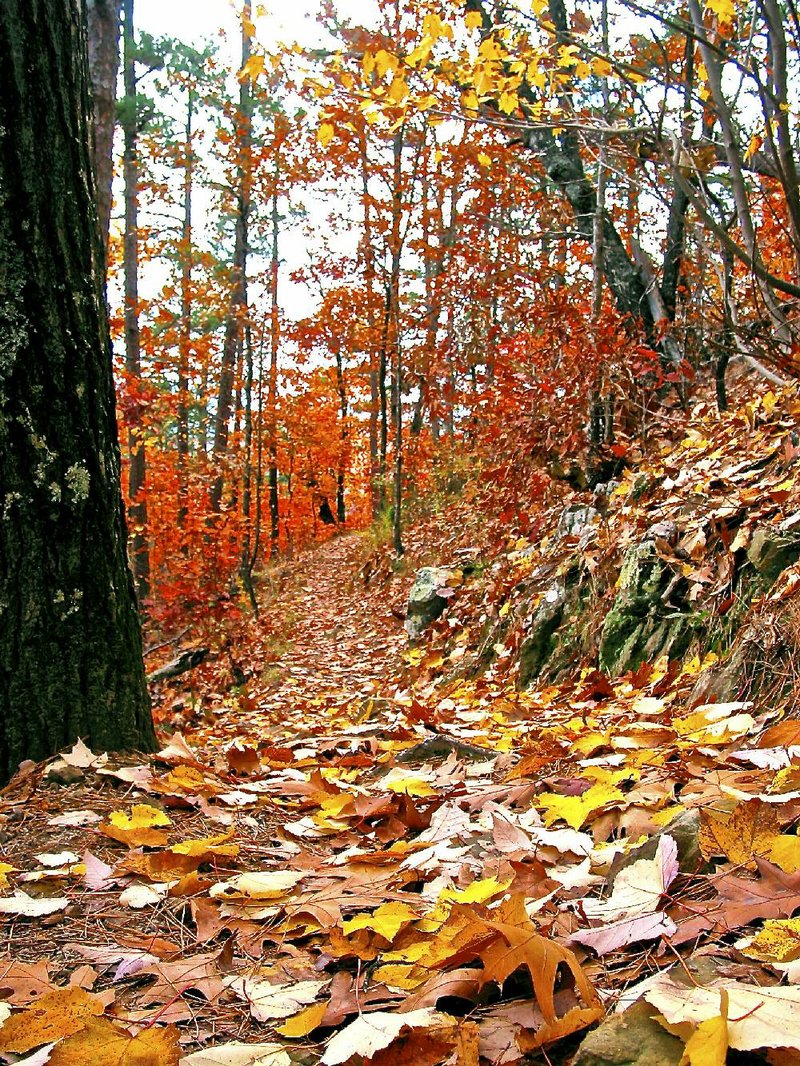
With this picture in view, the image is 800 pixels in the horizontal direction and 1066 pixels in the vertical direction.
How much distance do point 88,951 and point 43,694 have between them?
3.30 ft

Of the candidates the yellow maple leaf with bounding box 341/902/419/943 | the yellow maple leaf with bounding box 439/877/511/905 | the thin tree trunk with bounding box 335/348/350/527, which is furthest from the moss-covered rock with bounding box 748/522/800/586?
the thin tree trunk with bounding box 335/348/350/527

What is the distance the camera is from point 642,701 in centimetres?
277

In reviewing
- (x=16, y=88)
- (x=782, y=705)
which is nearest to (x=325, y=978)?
(x=782, y=705)

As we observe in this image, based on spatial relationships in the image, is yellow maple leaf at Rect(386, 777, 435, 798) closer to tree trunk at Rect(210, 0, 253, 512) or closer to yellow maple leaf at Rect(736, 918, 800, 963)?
yellow maple leaf at Rect(736, 918, 800, 963)

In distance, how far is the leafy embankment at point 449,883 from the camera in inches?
33.7

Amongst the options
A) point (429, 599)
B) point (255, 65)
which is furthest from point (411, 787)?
point (429, 599)

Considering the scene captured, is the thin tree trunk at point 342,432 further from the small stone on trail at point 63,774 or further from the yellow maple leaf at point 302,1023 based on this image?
the yellow maple leaf at point 302,1023

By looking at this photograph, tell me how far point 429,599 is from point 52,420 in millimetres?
5118

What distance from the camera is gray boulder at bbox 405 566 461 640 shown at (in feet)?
22.4

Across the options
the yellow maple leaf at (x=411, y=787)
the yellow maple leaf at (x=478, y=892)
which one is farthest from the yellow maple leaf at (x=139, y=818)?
the yellow maple leaf at (x=478, y=892)

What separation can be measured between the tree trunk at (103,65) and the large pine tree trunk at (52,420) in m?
1.83

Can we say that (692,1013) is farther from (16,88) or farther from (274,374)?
(274,374)

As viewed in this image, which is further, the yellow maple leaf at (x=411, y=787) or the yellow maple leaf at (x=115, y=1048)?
the yellow maple leaf at (x=411, y=787)

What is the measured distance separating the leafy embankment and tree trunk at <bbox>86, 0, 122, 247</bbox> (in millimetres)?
3149
